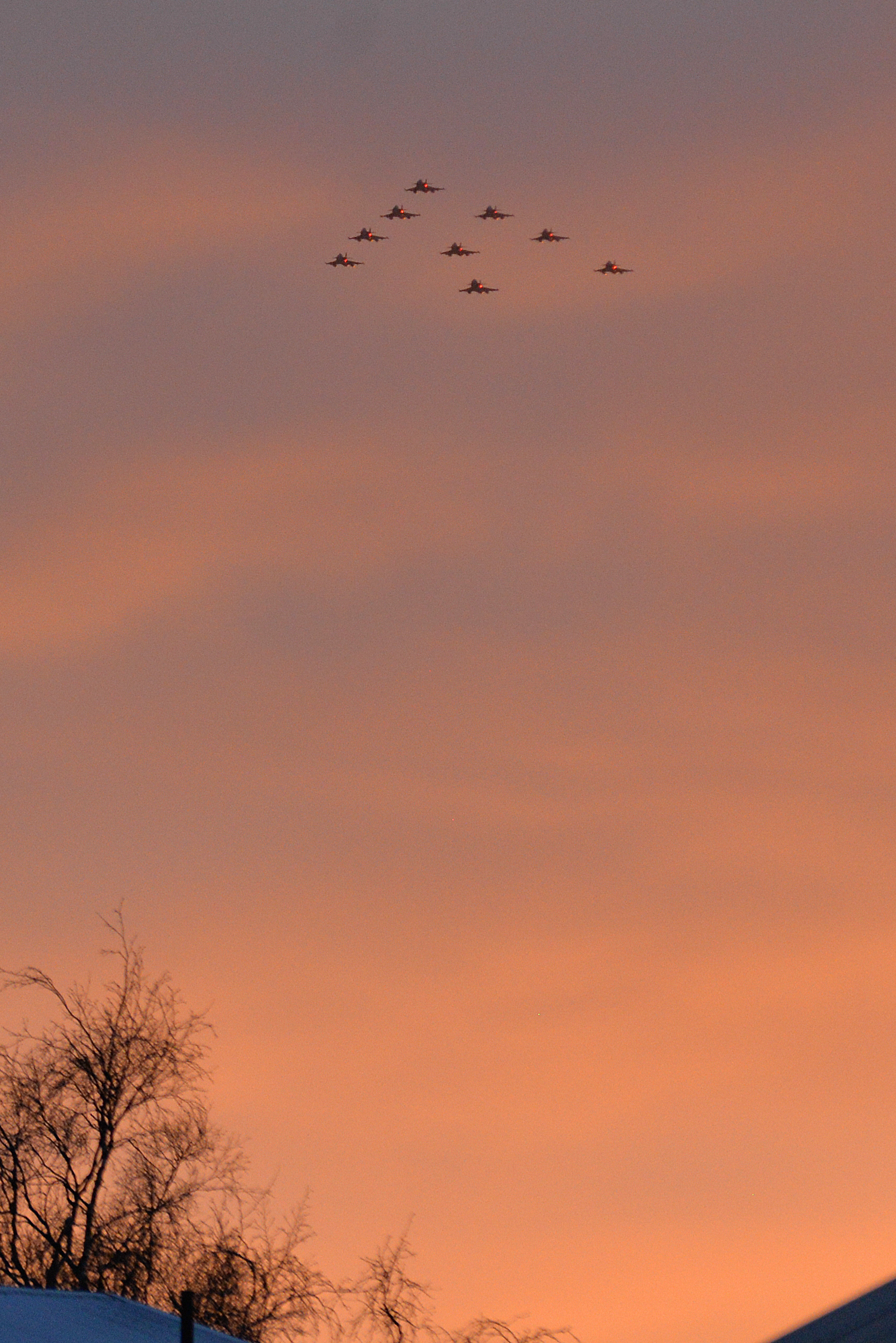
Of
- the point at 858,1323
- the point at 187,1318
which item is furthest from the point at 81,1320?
the point at 858,1323

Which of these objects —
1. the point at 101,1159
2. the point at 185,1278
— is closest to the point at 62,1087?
the point at 101,1159

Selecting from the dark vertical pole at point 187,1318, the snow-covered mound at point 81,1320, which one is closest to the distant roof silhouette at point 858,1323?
the dark vertical pole at point 187,1318

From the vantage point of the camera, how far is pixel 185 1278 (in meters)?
48.7

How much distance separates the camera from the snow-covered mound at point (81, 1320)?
31891mm

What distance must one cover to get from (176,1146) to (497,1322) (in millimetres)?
8808

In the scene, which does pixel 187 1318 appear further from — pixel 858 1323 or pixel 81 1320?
pixel 858 1323

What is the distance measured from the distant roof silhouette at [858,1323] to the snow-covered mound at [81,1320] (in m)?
12.3

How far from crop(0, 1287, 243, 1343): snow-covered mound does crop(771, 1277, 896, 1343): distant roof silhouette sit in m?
12.3

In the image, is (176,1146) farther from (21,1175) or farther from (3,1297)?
(3,1297)

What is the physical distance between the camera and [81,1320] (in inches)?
1330

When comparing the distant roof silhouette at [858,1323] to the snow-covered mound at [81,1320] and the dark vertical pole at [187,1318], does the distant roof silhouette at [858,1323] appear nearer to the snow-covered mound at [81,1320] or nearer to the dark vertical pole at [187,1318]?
the dark vertical pole at [187,1318]

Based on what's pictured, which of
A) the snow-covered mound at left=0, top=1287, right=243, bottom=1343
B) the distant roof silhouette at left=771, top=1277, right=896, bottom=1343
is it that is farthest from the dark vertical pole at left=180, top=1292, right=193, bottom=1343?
the distant roof silhouette at left=771, top=1277, right=896, bottom=1343

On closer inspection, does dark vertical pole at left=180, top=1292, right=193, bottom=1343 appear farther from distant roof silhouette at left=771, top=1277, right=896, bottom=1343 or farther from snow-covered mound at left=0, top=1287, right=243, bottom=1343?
distant roof silhouette at left=771, top=1277, right=896, bottom=1343

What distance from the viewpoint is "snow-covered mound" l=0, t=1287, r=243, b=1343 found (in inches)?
1256
